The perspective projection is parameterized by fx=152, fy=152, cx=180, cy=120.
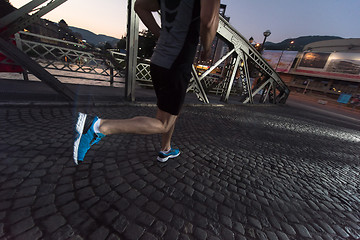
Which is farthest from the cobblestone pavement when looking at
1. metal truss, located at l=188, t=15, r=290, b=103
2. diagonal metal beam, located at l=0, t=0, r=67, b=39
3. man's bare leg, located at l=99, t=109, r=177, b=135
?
metal truss, located at l=188, t=15, r=290, b=103

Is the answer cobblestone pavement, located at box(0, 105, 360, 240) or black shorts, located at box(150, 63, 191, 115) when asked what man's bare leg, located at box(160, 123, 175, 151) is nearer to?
cobblestone pavement, located at box(0, 105, 360, 240)

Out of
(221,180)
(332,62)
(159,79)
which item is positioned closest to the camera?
(159,79)

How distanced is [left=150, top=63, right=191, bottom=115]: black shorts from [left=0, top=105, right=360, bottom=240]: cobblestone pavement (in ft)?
3.00

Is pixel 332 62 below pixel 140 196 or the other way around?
the other way around

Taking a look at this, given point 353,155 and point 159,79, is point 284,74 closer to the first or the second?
point 353,155

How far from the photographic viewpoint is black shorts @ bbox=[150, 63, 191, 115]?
1.66 meters

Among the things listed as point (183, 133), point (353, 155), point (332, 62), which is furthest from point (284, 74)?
point (183, 133)

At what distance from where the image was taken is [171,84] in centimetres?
167

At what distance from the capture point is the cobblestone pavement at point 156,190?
50.4 inches

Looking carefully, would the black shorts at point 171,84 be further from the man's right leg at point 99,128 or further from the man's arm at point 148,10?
the man's arm at point 148,10

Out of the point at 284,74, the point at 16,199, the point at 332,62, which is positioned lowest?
the point at 16,199

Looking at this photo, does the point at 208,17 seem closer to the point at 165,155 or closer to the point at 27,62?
the point at 165,155

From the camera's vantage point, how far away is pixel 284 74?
1682 inches

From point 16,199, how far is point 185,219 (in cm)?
151
